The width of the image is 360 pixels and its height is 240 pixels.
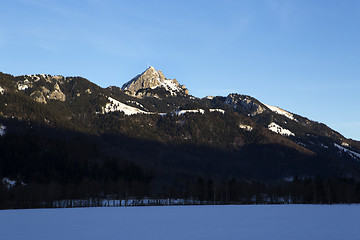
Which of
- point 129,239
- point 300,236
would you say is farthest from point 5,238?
point 300,236

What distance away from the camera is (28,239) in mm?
57938

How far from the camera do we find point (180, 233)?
65.5m

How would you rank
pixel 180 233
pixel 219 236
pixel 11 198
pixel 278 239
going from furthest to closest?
pixel 11 198 → pixel 180 233 → pixel 219 236 → pixel 278 239

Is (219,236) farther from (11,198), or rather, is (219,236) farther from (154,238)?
(11,198)

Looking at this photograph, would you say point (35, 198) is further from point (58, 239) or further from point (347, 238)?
point (347, 238)

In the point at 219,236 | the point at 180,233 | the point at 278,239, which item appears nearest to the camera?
the point at 278,239

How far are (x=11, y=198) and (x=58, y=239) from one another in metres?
142

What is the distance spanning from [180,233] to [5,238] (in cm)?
2668

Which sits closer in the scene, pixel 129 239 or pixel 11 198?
pixel 129 239

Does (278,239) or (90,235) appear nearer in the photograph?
(278,239)

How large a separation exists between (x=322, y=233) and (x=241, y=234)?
42.9 feet

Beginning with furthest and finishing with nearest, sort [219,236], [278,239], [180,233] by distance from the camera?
[180,233] → [219,236] → [278,239]

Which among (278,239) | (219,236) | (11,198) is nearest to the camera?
(278,239)

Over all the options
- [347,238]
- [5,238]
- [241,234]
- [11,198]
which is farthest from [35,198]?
[347,238]
